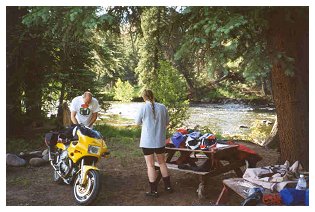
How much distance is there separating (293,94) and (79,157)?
385cm

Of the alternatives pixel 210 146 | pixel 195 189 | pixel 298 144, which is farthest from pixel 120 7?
pixel 298 144

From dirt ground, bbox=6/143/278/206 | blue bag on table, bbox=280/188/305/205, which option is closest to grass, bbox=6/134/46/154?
dirt ground, bbox=6/143/278/206

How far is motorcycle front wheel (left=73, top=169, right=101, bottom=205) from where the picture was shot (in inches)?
202

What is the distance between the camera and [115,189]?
6203 mm

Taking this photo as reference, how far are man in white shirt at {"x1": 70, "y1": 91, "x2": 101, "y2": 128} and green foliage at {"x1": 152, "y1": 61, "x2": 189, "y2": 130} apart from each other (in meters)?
6.42

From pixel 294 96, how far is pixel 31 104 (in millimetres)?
8180

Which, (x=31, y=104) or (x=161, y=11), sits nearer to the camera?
(x=161, y=11)

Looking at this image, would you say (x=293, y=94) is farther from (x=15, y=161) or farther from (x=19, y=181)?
(x=15, y=161)

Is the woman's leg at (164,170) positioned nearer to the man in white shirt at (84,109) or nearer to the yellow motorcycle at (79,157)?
the yellow motorcycle at (79,157)

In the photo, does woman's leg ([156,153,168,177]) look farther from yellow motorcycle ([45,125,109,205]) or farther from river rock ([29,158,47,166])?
river rock ([29,158,47,166])

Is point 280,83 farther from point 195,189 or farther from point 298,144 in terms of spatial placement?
point 195,189

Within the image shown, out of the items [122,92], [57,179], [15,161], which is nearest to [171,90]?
[15,161]
